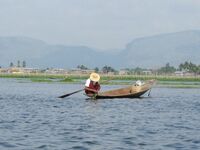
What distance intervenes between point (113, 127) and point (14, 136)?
21.0 feet

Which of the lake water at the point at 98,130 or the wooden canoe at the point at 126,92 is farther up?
the wooden canoe at the point at 126,92

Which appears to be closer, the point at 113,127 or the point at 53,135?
the point at 53,135

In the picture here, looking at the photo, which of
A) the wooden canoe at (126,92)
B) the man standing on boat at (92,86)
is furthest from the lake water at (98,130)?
the wooden canoe at (126,92)

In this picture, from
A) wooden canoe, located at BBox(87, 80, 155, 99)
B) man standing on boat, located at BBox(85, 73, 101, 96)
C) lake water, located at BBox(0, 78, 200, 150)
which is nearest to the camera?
lake water, located at BBox(0, 78, 200, 150)

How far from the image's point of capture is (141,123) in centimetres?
3259

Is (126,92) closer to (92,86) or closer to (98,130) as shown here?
(92,86)

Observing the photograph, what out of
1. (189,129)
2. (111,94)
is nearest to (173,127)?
(189,129)

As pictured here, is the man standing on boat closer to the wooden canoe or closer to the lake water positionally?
the wooden canoe

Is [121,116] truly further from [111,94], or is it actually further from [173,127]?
[111,94]

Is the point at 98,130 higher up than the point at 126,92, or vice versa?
the point at 126,92

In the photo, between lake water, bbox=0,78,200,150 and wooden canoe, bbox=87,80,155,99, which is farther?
wooden canoe, bbox=87,80,155,99

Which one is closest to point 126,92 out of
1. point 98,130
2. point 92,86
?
point 92,86

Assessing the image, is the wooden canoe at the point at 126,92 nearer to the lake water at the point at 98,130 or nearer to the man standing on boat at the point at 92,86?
the man standing on boat at the point at 92,86

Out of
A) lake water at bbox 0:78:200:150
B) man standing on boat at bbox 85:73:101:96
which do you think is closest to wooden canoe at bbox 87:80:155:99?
man standing on boat at bbox 85:73:101:96
